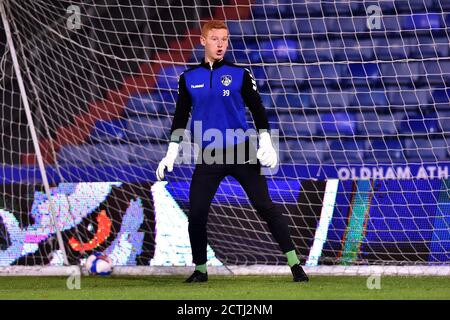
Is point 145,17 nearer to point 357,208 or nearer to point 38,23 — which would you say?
point 38,23

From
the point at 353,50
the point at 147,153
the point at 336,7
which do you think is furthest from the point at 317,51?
the point at 147,153

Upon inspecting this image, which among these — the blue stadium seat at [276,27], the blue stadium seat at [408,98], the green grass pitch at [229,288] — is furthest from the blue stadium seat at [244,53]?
the green grass pitch at [229,288]

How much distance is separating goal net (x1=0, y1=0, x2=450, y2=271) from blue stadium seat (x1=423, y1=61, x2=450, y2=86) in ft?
0.06

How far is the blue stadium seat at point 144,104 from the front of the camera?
8391 millimetres

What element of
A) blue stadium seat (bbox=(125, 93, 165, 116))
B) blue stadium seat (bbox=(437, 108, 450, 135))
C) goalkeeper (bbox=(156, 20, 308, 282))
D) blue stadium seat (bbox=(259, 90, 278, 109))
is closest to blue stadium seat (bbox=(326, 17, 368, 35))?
blue stadium seat (bbox=(259, 90, 278, 109))

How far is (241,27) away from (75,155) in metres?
1.96

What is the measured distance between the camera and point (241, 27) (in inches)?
349

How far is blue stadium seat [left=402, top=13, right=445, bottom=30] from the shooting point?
8938mm

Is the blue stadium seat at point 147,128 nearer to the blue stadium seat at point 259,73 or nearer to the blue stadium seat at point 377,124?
the blue stadium seat at point 259,73

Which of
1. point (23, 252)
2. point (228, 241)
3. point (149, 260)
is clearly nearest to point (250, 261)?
point (228, 241)

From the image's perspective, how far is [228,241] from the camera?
7137 millimetres

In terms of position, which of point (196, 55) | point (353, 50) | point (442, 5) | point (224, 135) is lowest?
point (224, 135)

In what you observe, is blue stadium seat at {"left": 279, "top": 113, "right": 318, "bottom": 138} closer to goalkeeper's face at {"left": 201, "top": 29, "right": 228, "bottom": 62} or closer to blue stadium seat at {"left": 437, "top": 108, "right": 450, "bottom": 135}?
blue stadium seat at {"left": 437, "top": 108, "right": 450, "bottom": 135}

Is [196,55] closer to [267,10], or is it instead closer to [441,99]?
[267,10]
